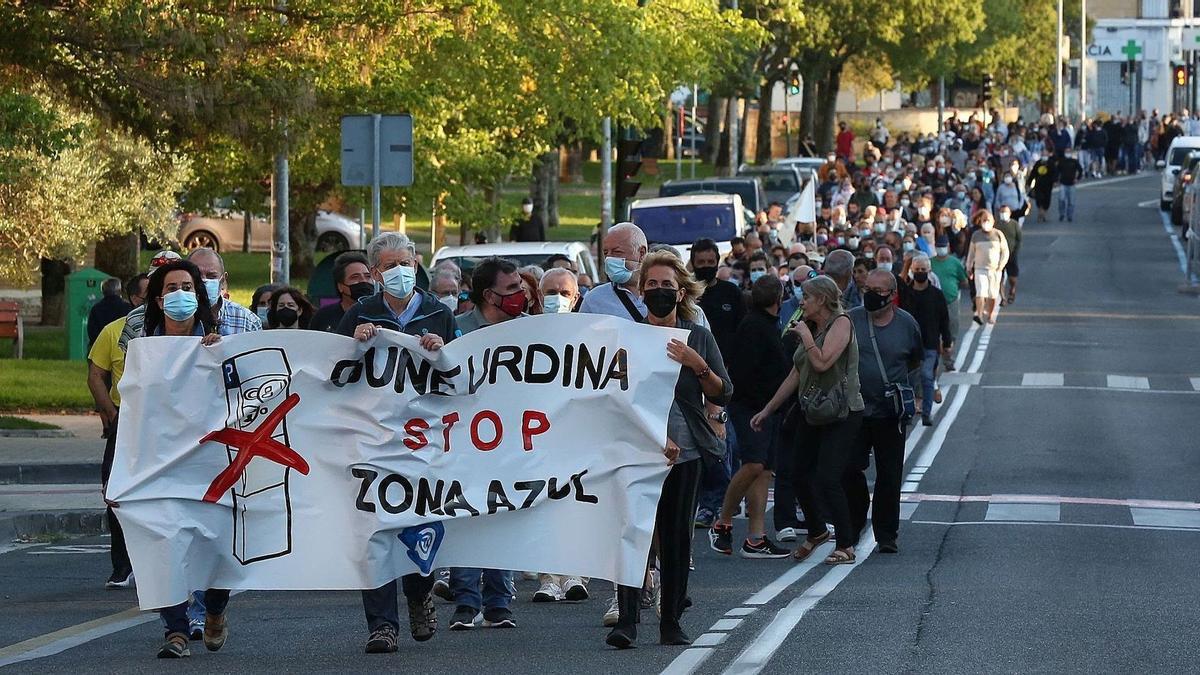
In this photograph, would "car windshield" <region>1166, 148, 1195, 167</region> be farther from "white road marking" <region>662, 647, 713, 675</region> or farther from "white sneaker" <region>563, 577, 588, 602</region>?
"white road marking" <region>662, 647, 713, 675</region>

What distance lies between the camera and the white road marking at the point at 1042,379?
26.4 metres

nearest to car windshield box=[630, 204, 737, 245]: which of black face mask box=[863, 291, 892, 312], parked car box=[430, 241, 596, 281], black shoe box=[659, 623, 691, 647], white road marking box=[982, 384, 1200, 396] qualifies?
white road marking box=[982, 384, 1200, 396]

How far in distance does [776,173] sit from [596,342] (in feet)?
122

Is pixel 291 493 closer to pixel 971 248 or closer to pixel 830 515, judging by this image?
pixel 830 515

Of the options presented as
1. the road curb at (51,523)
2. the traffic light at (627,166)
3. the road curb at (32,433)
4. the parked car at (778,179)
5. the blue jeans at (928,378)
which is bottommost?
the road curb at (51,523)

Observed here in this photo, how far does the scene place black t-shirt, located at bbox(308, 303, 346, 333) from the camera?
40.3 ft

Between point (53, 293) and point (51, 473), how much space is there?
17.4m

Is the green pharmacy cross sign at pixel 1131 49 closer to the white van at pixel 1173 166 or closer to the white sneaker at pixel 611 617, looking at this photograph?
the white van at pixel 1173 166

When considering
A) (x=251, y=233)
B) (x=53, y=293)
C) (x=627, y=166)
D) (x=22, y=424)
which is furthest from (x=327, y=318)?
(x=251, y=233)

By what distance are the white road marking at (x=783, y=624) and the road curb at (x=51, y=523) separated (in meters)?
5.53

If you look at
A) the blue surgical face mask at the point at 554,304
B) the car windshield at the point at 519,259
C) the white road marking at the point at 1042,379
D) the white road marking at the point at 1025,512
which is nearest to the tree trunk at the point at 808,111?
the white road marking at the point at 1042,379

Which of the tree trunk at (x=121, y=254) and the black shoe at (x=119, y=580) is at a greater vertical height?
the tree trunk at (x=121, y=254)

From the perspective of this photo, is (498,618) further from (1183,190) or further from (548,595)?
(1183,190)

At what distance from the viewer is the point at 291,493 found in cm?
980
